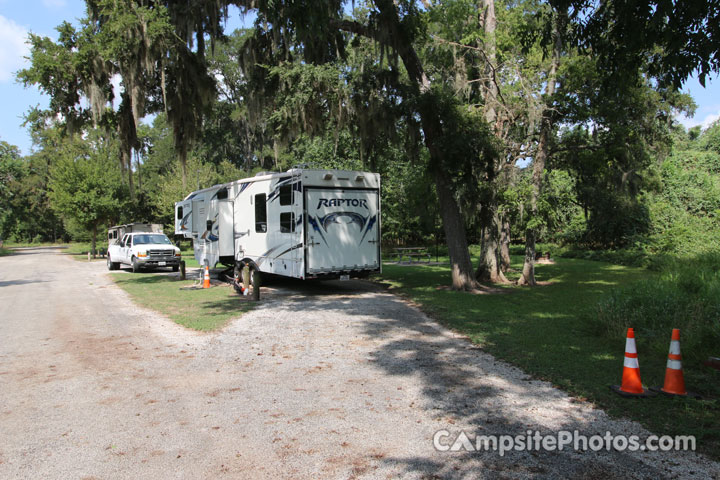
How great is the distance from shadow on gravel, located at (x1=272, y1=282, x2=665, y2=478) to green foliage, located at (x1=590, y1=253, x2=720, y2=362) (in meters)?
2.21

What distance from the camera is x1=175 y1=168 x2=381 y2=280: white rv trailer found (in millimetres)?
12000

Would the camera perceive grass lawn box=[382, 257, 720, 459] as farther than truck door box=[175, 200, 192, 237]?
No

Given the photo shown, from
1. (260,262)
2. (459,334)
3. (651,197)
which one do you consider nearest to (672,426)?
(459,334)

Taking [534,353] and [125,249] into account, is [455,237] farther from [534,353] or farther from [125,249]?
[125,249]

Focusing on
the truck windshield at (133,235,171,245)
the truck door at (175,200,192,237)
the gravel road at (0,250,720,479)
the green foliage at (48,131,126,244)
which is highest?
the green foliage at (48,131,126,244)

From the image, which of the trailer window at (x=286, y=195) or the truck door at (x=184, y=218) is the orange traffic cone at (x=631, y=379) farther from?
the truck door at (x=184, y=218)

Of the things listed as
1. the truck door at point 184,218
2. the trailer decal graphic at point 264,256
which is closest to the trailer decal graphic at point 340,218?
the trailer decal graphic at point 264,256

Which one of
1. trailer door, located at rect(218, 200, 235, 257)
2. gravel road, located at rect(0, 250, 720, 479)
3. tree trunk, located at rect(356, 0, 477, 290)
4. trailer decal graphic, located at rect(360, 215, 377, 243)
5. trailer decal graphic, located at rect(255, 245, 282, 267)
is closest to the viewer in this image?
gravel road, located at rect(0, 250, 720, 479)

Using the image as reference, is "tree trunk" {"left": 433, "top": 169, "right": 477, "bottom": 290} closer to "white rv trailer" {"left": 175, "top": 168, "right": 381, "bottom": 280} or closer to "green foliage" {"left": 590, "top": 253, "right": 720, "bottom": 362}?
"white rv trailer" {"left": 175, "top": 168, "right": 381, "bottom": 280}

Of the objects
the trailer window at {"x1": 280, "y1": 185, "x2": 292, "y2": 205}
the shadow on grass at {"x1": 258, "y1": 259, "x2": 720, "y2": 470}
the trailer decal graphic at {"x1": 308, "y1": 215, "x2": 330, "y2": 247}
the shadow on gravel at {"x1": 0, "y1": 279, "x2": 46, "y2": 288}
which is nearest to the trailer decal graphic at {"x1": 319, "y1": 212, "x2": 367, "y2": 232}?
the trailer decal graphic at {"x1": 308, "y1": 215, "x2": 330, "y2": 247}

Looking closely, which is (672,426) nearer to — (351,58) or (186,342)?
(186,342)

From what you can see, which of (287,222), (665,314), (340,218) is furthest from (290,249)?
(665,314)

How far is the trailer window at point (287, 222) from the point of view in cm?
1220

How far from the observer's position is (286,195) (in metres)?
12.5
